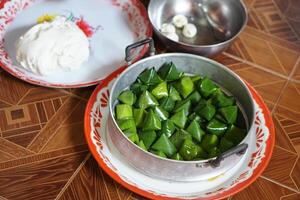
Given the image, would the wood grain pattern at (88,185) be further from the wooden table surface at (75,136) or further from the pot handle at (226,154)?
the pot handle at (226,154)

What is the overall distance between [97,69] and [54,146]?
19 cm

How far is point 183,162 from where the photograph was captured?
604 mm

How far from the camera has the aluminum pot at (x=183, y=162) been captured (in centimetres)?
62

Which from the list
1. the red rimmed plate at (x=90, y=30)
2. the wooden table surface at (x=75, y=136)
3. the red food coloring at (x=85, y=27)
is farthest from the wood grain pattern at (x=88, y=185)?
the red food coloring at (x=85, y=27)

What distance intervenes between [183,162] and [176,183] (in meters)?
0.07

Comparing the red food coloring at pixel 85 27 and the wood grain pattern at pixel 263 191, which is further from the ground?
the red food coloring at pixel 85 27

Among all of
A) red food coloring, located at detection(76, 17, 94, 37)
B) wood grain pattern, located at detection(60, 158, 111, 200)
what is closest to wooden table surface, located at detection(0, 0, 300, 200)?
wood grain pattern, located at detection(60, 158, 111, 200)

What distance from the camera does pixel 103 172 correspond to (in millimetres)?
697

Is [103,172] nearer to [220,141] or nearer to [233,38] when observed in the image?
[220,141]

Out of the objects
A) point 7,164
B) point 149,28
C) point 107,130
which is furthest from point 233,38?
point 7,164

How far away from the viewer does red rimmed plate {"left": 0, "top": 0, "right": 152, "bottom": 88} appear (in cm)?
82

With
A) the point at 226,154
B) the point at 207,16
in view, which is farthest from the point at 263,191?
the point at 207,16

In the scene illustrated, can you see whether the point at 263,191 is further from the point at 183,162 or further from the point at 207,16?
the point at 207,16

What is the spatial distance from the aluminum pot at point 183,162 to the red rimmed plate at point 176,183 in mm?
12
